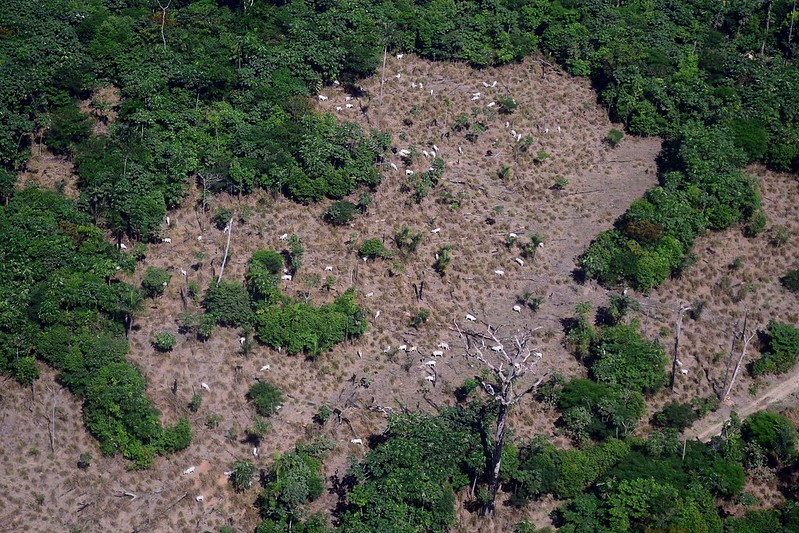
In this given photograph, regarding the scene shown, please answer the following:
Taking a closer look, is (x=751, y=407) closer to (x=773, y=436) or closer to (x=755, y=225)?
(x=773, y=436)

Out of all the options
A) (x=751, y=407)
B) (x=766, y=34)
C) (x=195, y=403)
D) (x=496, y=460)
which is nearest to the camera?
(x=496, y=460)

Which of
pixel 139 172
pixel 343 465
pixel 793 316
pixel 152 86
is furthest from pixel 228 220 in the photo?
pixel 793 316

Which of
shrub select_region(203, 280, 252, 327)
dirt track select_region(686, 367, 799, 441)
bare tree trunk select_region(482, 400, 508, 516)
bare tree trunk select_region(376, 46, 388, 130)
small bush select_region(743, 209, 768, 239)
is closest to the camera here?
bare tree trunk select_region(482, 400, 508, 516)

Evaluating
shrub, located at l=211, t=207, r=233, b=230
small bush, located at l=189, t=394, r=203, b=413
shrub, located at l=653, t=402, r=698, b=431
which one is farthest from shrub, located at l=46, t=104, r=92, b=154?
shrub, located at l=653, t=402, r=698, b=431

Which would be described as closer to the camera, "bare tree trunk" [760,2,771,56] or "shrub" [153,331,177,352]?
"shrub" [153,331,177,352]

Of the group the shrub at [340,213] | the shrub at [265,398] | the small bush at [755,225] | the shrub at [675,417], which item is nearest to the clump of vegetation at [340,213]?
the shrub at [340,213]

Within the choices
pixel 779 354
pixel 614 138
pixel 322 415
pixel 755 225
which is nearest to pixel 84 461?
pixel 322 415

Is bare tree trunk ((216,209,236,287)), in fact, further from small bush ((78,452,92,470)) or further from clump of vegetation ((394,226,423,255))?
small bush ((78,452,92,470))

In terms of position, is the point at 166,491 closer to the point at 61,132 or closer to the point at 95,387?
the point at 95,387
